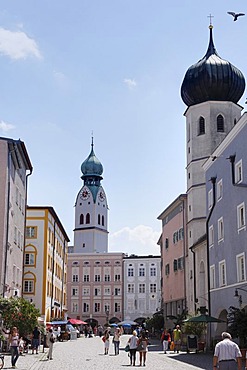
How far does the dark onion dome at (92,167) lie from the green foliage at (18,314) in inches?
3628

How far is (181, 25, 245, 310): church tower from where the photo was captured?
158ft

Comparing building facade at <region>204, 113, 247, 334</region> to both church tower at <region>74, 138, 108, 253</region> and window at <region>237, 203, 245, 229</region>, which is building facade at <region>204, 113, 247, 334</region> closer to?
window at <region>237, 203, 245, 229</region>

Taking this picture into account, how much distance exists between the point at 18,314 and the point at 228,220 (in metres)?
12.1

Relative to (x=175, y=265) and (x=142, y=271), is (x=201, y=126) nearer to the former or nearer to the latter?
(x=175, y=265)

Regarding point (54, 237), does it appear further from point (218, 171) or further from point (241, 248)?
point (241, 248)

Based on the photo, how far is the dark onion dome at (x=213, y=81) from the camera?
48.2 m

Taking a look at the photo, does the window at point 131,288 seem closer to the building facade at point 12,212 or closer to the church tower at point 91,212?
the church tower at point 91,212

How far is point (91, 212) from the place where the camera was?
398 feet

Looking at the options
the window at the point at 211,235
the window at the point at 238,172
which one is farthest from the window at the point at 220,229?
the window at the point at 238,172

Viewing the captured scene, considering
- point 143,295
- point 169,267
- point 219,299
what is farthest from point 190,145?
point 143,295

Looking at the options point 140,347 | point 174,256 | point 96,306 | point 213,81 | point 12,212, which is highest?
point 213,81

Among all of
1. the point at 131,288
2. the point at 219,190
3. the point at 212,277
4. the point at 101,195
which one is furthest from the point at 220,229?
the point at 101,195

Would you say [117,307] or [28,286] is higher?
[28,286]

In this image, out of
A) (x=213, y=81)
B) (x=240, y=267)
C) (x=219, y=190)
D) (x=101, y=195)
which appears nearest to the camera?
(x=240, y=267)
